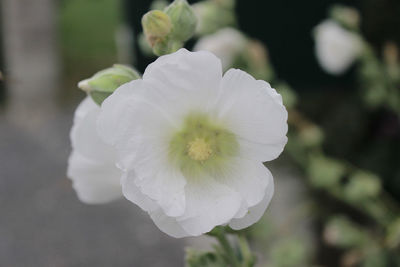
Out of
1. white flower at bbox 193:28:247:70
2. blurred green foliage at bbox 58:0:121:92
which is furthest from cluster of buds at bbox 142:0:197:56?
blurred green foliage at bbox 58:0:121:92

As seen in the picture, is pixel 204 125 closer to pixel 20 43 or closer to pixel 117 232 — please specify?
A: pixel 117 232

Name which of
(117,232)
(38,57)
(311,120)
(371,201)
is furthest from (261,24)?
(38,57)

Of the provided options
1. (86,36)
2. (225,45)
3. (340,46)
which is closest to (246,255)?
(225,45)

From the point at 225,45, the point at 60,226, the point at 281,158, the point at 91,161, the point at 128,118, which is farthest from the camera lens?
the point at 60,226

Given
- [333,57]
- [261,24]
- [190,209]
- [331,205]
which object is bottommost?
[331,205]

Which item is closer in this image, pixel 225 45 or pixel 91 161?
pixel 91 161

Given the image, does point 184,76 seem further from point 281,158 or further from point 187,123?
point 281,158
